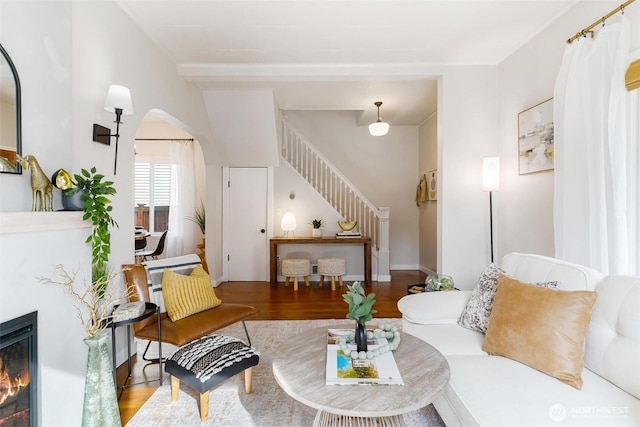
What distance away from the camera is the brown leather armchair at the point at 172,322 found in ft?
7.13

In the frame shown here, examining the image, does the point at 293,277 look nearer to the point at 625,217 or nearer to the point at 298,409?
the point at 298,409

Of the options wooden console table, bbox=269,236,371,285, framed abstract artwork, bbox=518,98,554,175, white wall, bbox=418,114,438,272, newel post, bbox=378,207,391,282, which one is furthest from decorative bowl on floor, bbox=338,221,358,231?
framed abstract artwork, bbox=518,98,554,175

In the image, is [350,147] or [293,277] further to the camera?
[350,147]

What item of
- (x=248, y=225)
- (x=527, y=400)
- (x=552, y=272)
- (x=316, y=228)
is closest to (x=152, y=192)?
(x=248, y=225)

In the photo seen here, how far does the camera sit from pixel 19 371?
1396 mm

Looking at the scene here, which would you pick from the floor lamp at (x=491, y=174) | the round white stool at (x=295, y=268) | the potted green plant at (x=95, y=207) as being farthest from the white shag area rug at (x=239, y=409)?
the round white stool at (x=295, y=268)

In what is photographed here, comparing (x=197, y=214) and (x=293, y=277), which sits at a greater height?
(x=197, y=214)

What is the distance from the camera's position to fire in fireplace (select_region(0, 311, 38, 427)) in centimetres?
132

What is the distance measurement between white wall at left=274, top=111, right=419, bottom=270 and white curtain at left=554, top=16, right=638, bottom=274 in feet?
13.0

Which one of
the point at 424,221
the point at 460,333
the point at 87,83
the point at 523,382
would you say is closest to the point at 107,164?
the point at 87,83

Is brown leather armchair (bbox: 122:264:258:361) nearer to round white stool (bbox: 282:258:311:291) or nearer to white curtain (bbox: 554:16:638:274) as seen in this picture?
round white stool (bbox: 282:258:311:291)

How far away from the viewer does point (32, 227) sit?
55.9 inches

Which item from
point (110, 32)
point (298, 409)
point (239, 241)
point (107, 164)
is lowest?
point (298, 409)

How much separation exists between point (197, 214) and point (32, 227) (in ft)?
16.7
